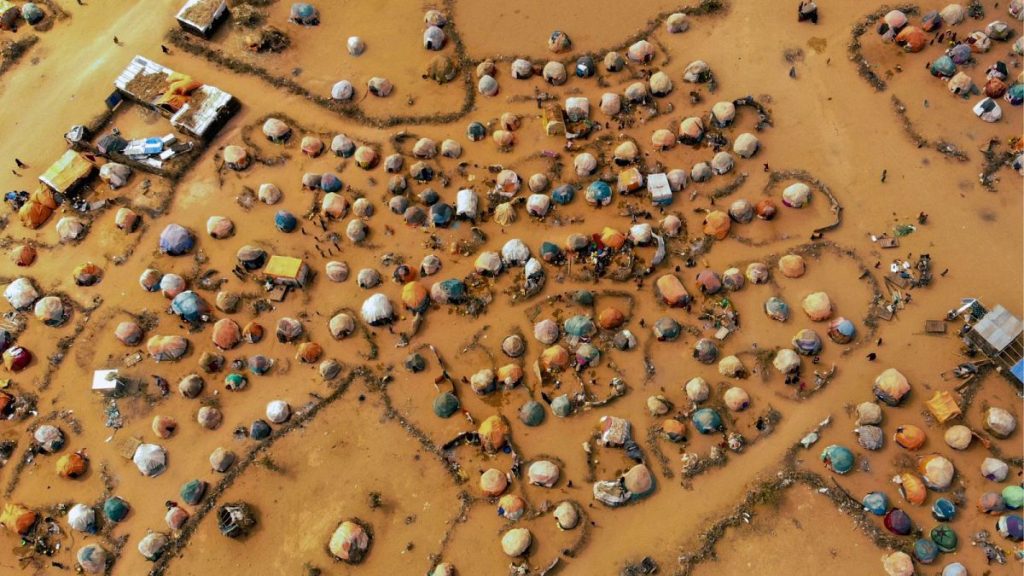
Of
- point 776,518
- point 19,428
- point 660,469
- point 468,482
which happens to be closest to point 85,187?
point 19,428

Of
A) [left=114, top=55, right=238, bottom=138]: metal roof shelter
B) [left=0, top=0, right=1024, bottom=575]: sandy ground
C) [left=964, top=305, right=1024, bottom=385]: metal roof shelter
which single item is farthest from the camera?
[left=114, top=55, right=238, bottom=138]: metal roof shelter

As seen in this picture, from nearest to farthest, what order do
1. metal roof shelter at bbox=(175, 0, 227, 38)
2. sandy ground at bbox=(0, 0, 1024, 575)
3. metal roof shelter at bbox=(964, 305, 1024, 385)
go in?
sandy ground at bbox=(0, 0, 1024, 575), metal roof shelter at bbox=(964, 305, 1024, 385), metal roof shelter at bbox=(175, 0, 227, 38)

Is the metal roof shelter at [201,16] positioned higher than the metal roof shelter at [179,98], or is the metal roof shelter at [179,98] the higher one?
the metal roof shelter at [201,16]

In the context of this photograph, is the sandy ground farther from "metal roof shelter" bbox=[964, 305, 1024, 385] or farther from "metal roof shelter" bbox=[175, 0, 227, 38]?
"metal roof shelter" bbox=[964, 305, 1024, 385]

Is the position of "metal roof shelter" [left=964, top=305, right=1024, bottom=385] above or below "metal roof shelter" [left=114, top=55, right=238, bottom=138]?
above

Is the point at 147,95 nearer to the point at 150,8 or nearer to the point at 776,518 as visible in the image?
the point at 150,8

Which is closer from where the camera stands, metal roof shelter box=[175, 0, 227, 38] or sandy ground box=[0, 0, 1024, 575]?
sandy ground box=[0, 0, 1024, 575]

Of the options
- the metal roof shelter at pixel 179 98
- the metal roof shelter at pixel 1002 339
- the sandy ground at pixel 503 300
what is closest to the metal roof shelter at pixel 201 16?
the sandy ground at pixel 503 300

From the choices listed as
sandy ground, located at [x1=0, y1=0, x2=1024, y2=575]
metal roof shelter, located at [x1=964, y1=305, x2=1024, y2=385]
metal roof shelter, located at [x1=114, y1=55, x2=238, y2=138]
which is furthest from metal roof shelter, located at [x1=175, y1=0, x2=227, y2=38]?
metal roof shelter, located at [x1=964, y1=305, x2=1024, y2=385]

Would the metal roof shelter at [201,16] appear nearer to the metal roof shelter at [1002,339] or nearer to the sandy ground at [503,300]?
the sandy ground at [503,300]
